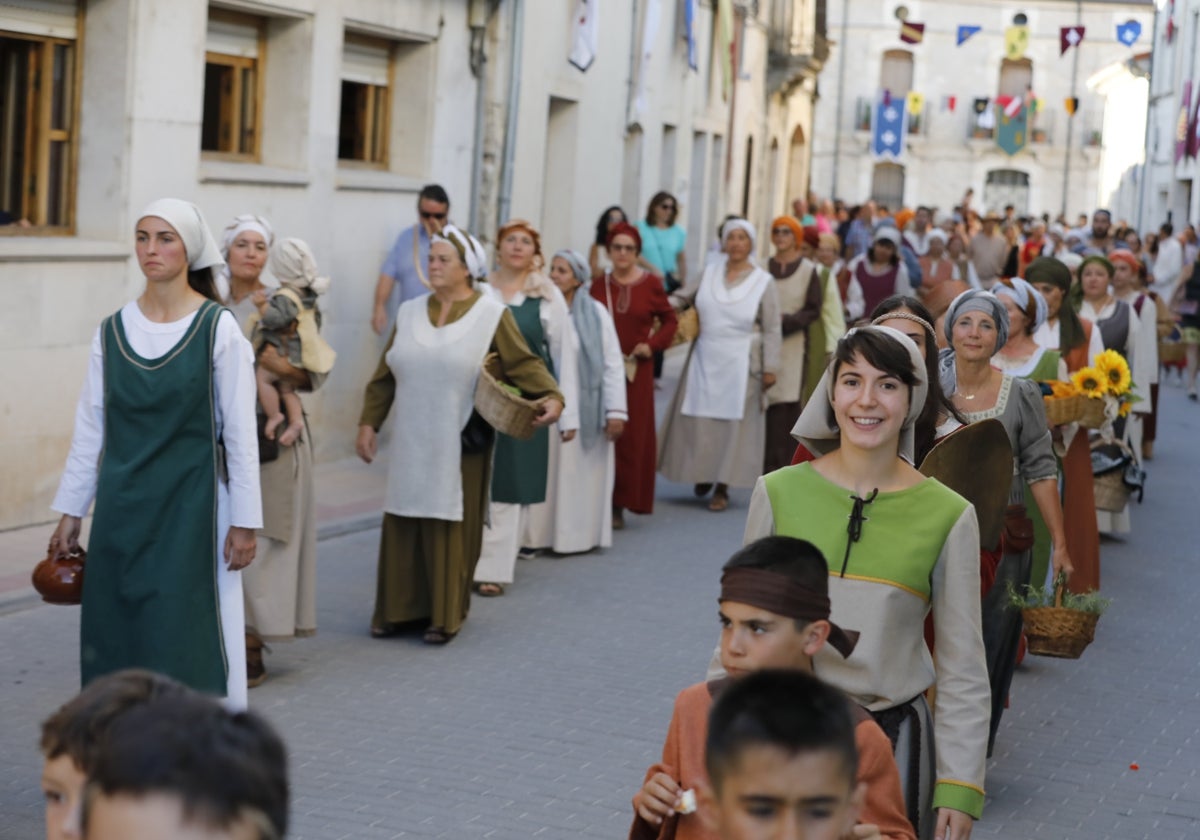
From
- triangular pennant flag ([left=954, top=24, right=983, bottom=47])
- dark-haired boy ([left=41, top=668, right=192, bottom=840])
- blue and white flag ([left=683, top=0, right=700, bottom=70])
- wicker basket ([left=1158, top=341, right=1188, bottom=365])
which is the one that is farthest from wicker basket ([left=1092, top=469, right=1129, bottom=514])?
triangular pennant flag ([left=954, top=24, right=983, bottom=47])

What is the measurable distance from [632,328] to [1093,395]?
4232 millimetres

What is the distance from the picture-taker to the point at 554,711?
7859 millimetres

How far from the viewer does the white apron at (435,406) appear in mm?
8727

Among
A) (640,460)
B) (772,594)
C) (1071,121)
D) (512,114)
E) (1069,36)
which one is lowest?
(640,460)

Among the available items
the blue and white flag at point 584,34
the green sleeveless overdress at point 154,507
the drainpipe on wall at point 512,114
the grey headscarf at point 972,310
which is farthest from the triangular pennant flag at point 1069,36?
the green sleeveless overdress at point 154,507

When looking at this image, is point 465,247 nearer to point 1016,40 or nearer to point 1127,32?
point 1127,32

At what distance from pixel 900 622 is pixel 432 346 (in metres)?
4.88

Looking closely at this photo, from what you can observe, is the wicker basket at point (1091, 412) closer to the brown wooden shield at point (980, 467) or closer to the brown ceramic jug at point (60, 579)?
the brown wooden shield at point (980, 467)

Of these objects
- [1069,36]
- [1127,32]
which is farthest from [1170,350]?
[1127,32]

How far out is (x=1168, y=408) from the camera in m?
23.6

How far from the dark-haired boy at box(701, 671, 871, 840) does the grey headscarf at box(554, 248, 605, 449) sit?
8809 mm

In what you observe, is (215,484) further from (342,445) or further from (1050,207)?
(1050,207)

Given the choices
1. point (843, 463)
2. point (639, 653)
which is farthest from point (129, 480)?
point (639, 653)

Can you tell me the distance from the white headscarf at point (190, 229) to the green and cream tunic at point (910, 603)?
2448mm
